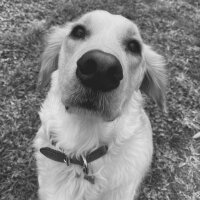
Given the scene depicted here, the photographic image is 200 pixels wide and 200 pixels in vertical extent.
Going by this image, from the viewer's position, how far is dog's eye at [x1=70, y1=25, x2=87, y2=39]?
8.99 feet

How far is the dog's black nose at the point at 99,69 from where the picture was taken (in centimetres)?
207

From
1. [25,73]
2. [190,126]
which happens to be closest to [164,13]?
[190,126]

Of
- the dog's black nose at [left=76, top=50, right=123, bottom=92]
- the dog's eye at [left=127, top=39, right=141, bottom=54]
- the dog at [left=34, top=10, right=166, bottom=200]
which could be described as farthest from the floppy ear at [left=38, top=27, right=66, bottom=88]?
the dog's black nose at [left=76, top=50, right=123, bottom=92]

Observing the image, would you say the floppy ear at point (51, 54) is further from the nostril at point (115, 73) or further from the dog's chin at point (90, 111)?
the nostril at point (115, 73)

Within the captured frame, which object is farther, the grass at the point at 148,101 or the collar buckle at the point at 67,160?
the grass at the point at 148,101

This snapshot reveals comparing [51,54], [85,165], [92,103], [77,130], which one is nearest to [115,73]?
[92,103]

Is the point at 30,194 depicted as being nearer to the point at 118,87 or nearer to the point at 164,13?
the point at 118,87

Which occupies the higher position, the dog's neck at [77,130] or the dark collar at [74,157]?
the dog's neck at [77,130]

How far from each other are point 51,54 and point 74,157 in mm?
958

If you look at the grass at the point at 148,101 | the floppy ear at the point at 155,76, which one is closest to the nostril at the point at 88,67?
the floppy ear at the point at 155,76

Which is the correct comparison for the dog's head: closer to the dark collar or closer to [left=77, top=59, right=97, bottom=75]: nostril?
[left=77, top=59, right=97, bottom=75]: nostril

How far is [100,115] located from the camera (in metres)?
2.43

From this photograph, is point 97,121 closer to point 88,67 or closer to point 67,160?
point 67,160

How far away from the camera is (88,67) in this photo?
2.10 meters
